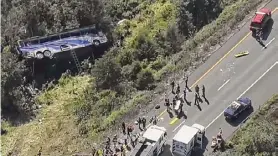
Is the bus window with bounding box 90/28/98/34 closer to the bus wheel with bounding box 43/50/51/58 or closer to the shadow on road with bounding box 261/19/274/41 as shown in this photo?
the bus wheel with bounding box 43/50/51/58

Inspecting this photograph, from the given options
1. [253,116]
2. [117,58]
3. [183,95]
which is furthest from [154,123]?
[117,58]

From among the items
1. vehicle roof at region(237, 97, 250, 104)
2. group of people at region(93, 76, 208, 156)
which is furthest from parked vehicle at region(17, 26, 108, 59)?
vehicle roof at region(237, 97, 250, 104)

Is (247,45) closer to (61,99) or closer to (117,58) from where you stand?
(117,58)

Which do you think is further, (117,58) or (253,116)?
(117,58)

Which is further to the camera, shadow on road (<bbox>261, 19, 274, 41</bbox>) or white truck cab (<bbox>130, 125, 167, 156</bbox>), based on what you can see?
shadow on road (<bbox>261, 19, 274, 41</bbox>)

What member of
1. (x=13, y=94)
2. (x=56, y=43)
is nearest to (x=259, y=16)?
(x=56, y=43)

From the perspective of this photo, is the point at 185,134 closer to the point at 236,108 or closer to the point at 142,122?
the point at 142,122
